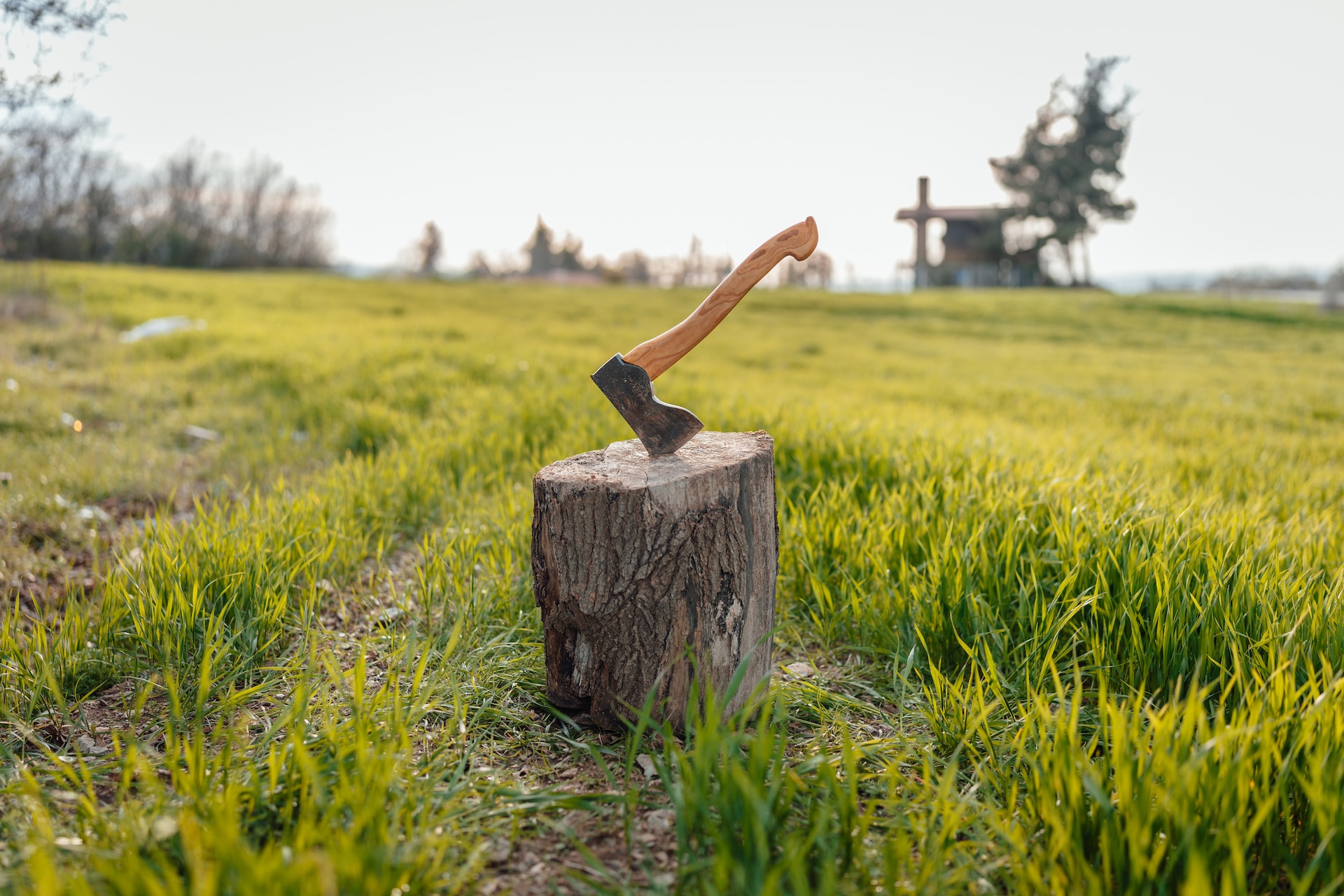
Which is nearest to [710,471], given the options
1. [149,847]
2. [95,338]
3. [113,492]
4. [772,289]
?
[149,847]

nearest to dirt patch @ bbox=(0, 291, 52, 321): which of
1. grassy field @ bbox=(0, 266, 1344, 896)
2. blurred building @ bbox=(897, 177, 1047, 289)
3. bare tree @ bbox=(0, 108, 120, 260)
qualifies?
bare tree @ bbox=(0, 108, 120, 260)

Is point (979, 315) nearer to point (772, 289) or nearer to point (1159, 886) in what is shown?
point (772, 289)

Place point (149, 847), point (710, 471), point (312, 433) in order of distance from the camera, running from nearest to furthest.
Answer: point (149, 847) < point (710, 471) < point (312, 433)

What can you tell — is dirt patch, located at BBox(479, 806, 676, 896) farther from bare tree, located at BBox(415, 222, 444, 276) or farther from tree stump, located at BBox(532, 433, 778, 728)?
bare tree, located at BBox(415, 222, 444, 276)

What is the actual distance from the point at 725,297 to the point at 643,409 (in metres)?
0.45

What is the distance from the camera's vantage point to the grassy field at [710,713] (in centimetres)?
154

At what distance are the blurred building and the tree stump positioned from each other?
121 ft

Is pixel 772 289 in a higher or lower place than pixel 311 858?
higher

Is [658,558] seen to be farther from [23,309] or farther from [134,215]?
[134,215]

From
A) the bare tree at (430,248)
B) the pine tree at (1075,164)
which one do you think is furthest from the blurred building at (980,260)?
the bare tree at (430,248)

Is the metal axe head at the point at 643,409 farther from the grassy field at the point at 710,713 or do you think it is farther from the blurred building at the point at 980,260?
the blurred building at the point at 980,260

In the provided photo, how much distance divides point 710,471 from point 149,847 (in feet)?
5.11

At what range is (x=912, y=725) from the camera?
7.60 ft

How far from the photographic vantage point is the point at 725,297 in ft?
7.85
